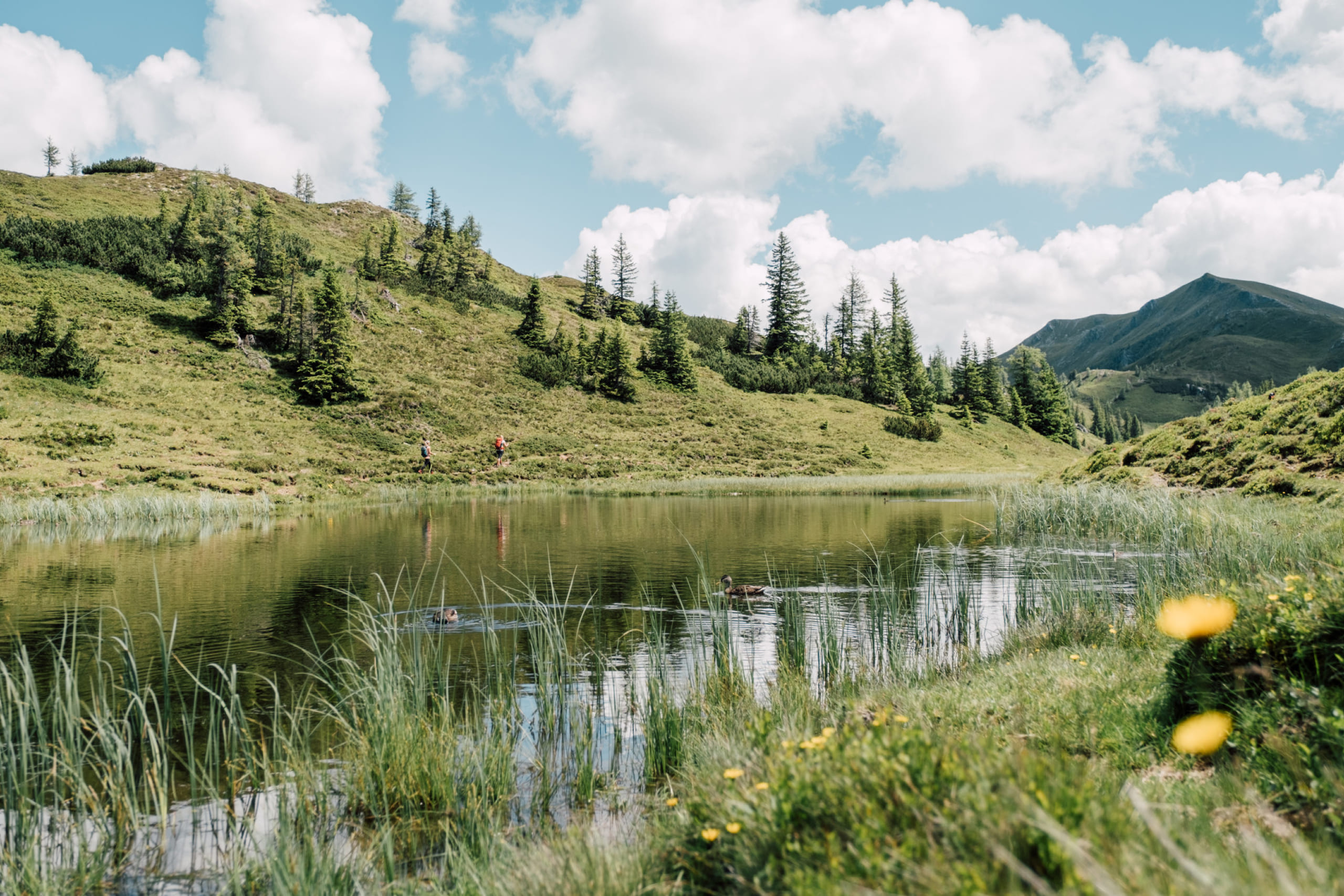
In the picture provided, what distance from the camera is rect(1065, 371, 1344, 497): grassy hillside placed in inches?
698

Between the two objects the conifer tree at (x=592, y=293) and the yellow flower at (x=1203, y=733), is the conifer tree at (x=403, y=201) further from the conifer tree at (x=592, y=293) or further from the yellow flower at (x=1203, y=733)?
the yellow flower at (x=1203, y=733)

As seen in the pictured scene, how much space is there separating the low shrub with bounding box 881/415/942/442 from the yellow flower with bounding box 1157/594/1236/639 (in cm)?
7078

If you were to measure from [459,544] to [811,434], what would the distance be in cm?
5398

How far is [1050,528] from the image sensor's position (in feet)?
66.9

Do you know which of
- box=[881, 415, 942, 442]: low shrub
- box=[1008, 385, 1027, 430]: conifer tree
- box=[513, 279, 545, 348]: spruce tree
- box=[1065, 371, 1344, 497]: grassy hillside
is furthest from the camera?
box=[1008, 385, 1027, 430]: conifer tree

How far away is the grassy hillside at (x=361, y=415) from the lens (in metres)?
36.8

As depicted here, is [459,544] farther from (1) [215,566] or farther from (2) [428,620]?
(2) [428,620]

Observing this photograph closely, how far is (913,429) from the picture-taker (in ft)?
248

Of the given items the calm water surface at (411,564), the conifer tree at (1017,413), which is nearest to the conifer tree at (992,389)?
the conifer tree at (1017,413)

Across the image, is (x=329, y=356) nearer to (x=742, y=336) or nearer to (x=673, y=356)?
(x=673, y=356)

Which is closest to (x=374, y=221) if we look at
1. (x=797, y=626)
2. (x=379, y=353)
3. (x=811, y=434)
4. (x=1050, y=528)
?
(x=379, y=353)

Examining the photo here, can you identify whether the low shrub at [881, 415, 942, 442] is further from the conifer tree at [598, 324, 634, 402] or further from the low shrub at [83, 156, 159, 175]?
the low shrub at [83, 156, 159, 175]

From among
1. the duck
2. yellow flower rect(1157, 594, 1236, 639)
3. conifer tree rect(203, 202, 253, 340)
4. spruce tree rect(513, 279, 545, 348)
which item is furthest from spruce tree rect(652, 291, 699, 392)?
yellow flower rect(1157, 594, 1236, 639)

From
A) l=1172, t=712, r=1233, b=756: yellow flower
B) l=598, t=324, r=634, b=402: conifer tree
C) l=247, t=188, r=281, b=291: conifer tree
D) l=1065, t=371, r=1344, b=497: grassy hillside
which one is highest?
l=247, t=188, r=281, b=291: conifer tree
